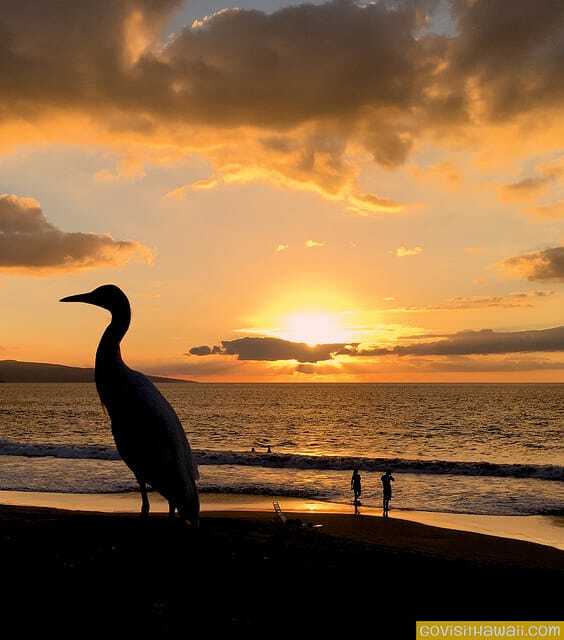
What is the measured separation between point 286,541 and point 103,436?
198 feet

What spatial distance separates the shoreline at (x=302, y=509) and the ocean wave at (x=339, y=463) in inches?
559

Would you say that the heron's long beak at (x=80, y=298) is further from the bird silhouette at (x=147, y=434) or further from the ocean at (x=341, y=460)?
the ocean at (x=341, y=460)

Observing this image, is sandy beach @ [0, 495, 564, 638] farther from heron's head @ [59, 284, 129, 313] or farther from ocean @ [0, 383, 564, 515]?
ocean @ [0, 383, 564, 515]

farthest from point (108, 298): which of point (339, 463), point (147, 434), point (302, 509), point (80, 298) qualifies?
point (339, 463)

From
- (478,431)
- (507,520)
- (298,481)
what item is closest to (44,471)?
(298,481)

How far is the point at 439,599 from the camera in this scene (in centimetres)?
696

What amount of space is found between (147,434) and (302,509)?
16.4 meters

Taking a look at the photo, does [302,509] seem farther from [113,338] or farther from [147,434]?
[113,338]

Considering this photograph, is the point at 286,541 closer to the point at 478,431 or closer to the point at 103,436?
the point at 103,436

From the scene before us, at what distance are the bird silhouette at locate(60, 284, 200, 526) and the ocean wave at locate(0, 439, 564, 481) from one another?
104ft

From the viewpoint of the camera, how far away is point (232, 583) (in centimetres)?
673

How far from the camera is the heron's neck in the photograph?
854cm

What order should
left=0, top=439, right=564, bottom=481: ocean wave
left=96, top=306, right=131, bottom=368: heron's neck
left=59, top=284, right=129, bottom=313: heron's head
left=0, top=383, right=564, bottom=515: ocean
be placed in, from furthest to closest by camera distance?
1. left=0, top=439, right=564, bottom=481: ocean wave
2. left=0, top=383, right=564, bottom=515: ocean
3. left=59, top=284, right=129, bottom=313: heron's head
4. left=96, top=306, right=131, bottom=368: heron's neck

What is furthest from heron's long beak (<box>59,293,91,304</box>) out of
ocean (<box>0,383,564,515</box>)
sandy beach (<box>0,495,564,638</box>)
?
ocean (<box>0,383,564,515</box>)
